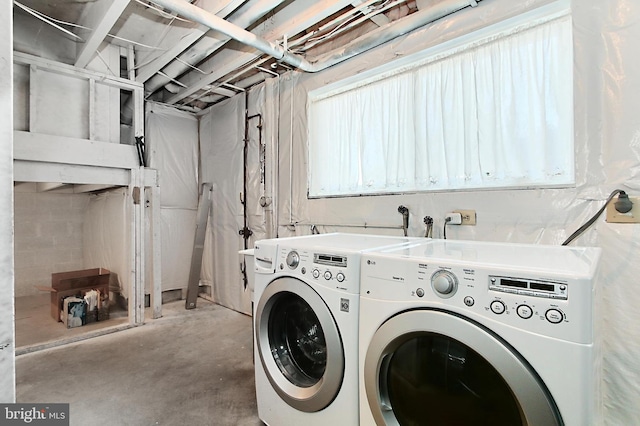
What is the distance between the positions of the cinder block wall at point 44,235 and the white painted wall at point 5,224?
392 centimetres

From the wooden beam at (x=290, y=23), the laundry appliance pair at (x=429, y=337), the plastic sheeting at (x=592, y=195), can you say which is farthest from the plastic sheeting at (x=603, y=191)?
the wooden beam at (x=290, y=23)

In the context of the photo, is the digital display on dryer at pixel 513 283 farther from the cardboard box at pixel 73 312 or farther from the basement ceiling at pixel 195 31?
the cardboard box at pixel 73 312

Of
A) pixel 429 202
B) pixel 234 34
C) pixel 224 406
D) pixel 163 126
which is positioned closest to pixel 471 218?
pixel 429 202

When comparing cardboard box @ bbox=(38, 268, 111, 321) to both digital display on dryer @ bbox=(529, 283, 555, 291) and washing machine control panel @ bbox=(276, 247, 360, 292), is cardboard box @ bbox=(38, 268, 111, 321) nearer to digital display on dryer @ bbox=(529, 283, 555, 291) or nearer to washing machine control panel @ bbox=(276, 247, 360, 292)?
washing machine control panel @ bbox=(276, 247, 360, 292)

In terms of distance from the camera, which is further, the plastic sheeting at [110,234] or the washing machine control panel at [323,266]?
the plastic sheeting at [110,234]

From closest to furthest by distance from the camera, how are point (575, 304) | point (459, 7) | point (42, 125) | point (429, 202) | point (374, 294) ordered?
point (575, 304)
point (374, 294)
point (459, 7)
point (429, 202)
point (42, 125)

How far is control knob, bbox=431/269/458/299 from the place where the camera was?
93cm

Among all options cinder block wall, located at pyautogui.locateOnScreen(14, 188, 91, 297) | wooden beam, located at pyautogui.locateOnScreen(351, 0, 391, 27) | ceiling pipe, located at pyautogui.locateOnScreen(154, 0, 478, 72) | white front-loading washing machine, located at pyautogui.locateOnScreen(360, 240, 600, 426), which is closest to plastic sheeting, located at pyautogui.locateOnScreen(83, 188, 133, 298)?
cinder block wall, located at pyautogui.locateOnScreen(14, 188, 91, 297)

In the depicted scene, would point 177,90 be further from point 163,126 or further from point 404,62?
point 404,62

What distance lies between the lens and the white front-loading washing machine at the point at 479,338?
0.77 meters

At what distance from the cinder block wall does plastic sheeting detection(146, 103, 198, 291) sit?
146cm

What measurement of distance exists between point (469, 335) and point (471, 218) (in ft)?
3.51

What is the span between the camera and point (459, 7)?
1771 millimetres

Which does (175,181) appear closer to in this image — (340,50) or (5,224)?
(340,50)
